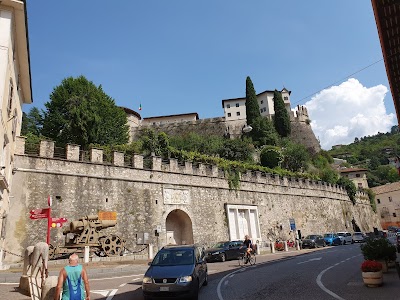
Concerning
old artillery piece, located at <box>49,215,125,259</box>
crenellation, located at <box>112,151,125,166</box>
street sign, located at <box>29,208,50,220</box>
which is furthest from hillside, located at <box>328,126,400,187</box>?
street sign, located at <box>29,208,50,220</box>

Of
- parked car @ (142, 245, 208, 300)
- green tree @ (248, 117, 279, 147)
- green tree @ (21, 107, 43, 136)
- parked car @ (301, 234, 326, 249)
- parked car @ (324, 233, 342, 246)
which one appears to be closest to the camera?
parked car @ (142, 245, 208, 300)

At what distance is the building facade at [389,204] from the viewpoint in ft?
246

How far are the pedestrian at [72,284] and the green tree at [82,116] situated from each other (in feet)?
91.0

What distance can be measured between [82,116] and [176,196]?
13650 millimetres

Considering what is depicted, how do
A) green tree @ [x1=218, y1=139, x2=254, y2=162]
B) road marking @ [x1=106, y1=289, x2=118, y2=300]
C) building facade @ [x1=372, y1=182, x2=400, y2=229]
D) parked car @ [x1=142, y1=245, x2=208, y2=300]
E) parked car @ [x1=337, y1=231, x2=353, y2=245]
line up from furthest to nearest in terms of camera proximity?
building facade @ [x1=372, y1=182, x2=400, y2=229] → green tree @ [x1=218, y1=139, x2=254, y2=162] → parked car @ [x1=337, y1=231, x2=353, y2=245] → road marking @ [x1=106, y1=289, x2=118, y2=300] → parked car @ [x1=142, y1=245, x2=208, y2=300]

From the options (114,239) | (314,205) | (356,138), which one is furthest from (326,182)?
(356,138)

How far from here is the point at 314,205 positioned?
39.4 metres

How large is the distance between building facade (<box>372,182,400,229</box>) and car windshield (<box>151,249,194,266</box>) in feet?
255

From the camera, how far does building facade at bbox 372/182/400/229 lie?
75125mm

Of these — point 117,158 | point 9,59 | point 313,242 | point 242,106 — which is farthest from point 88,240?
point 242,106

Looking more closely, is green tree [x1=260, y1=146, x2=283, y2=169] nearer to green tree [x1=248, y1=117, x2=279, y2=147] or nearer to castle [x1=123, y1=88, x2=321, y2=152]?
green tree [x1=248, y1=117, x2=279, y2=147]

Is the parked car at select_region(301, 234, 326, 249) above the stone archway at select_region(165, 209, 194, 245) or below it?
below

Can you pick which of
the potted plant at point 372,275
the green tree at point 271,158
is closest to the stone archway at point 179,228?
the potted plant at point 372,275

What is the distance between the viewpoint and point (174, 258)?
31.9 ft
